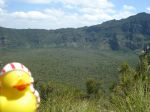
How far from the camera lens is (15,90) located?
177 inches

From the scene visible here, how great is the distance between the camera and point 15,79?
4406 millimetres

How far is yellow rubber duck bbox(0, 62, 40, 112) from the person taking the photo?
14.5 ft

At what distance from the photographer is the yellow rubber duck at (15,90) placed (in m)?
4.42

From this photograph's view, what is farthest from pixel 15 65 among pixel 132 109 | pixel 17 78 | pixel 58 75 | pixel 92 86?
pixel 58 75

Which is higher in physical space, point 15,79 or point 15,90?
point 15,79

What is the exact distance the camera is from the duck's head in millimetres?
4415

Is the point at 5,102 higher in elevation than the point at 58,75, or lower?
higher

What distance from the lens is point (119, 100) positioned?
23.3 feet

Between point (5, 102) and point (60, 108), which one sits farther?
point (60, 108)

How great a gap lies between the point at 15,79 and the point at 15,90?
0.16 m

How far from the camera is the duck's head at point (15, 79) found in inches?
174

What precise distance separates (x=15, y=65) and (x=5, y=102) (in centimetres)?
45

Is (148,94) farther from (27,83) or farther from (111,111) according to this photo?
(27,83)

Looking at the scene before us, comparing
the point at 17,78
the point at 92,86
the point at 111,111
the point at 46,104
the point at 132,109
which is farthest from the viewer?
the point at 92,86
